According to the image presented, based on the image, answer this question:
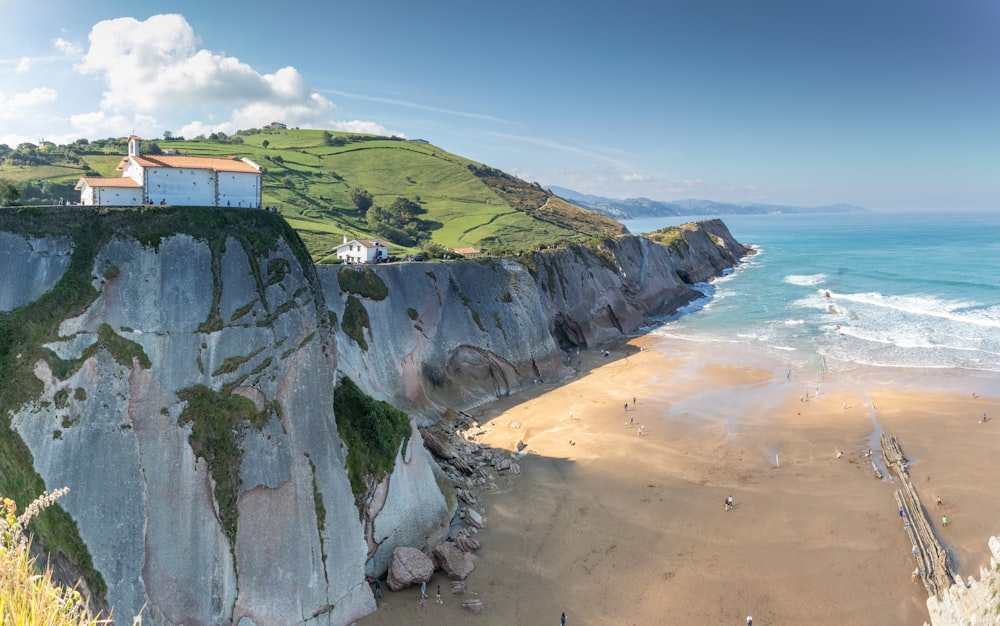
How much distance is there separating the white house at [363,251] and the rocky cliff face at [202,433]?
88.0 feet

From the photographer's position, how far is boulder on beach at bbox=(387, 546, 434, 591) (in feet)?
84.9

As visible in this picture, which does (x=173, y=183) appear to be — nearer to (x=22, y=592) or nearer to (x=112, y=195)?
(x=112, y=195)

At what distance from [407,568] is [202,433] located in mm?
10627

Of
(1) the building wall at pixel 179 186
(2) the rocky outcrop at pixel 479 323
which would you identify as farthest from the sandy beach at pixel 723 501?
(1) the building wall at pixel 179 186

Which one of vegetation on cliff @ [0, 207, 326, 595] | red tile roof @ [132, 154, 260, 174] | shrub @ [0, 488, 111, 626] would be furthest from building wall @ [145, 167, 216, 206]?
shrub @ [0, 488, 111, 626]

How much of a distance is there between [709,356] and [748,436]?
19134 millimetres

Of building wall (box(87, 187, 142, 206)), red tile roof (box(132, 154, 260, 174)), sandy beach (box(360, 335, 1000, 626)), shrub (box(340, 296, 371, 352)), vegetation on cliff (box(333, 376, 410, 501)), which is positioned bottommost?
sandy beach (box(360, 335, 1000, 626))

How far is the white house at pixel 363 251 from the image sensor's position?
54.9 m

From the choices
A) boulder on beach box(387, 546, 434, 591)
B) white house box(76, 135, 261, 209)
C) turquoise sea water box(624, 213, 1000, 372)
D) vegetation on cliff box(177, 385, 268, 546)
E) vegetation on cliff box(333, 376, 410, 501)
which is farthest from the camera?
turquoise sea water box(624, 213, 1000, 372)

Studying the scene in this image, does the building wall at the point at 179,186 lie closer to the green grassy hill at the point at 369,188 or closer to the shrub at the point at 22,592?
the shrub at the point at 22,592

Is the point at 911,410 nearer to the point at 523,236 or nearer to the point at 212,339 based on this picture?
the point at 212,339

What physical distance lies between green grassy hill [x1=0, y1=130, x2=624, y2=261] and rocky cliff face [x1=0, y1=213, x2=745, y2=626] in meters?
43.0

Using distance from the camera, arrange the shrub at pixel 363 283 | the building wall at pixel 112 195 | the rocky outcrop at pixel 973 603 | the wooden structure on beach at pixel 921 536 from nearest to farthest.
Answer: the rocky outcrop at pixel 973 603, the wooden structure on beach at pixel 921 536, the building wall at pixel 112 195, the shrub at pixel 363 283

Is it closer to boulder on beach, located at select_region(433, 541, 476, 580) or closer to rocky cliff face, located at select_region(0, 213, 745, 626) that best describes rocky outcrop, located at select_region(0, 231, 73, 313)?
rocky cliff face, located at select_region(0, 213, 745, 626)
